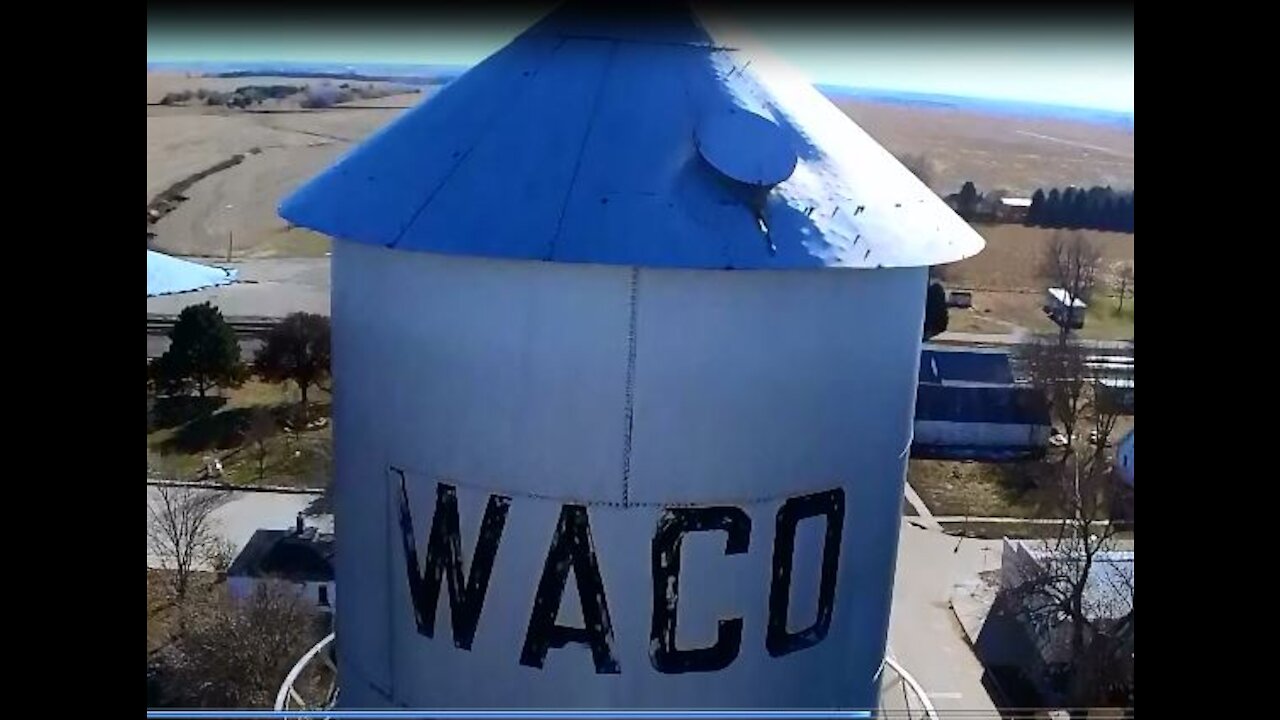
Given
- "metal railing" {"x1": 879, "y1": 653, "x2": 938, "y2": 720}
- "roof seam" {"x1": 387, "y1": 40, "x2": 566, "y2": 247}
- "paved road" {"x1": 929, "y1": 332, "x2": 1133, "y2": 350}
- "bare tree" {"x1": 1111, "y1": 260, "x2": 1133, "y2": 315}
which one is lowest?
"metal railing" {"x1": 879, "y1": 653, "x2": 938, "y2": 720}

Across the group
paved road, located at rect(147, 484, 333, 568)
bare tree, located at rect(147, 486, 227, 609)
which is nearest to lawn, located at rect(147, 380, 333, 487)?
paved road, located at rect(147, 484, 333, 568)

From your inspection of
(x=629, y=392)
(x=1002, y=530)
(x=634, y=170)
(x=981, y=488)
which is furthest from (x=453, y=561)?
(x=981, y=488)

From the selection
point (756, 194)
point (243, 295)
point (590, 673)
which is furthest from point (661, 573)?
point (243, 295)

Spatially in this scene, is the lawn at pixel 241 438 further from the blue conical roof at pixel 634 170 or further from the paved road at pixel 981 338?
the paved road at pixel 981 338

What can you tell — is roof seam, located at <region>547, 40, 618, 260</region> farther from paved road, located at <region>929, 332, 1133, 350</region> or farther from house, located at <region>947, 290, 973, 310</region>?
house, located at <region>947, 290, 973, 310</region>

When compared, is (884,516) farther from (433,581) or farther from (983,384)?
(983,384)

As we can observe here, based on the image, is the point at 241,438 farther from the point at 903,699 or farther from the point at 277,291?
the point at 903,699

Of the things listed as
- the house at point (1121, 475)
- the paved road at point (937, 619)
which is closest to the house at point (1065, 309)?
the house at point (1121, 475)
